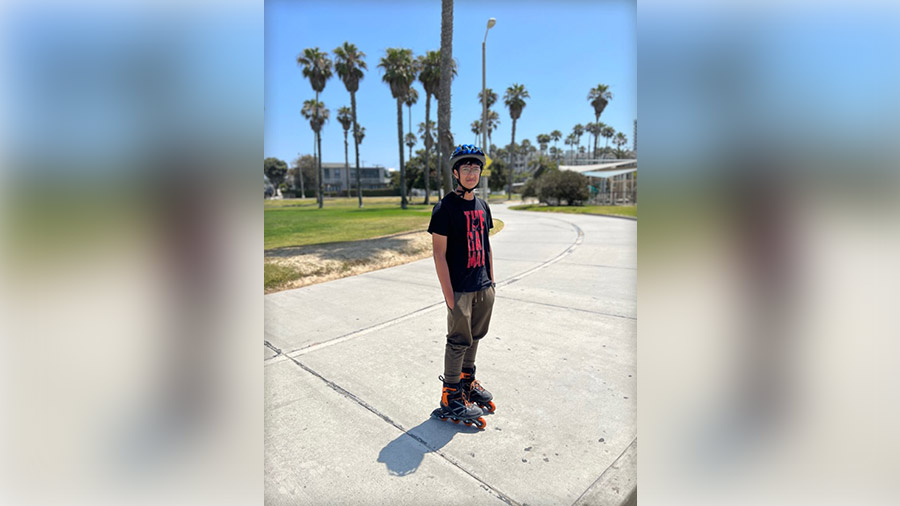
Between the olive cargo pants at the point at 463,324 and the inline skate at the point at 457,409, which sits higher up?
the olive cargo pants at the point at 463,324

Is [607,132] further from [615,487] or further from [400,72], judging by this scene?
[615,487]

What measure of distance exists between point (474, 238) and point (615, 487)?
1488mm

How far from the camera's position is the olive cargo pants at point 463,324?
7.94ft

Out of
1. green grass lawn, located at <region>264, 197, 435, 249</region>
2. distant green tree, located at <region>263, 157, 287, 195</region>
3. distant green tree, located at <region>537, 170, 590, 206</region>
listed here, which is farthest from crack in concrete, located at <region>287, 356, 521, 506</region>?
distant green tree, located at <region>263, 157, 287, 195</region>

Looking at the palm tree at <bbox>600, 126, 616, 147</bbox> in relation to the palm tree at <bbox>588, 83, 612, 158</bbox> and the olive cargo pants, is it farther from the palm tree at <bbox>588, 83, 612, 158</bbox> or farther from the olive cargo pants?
the olive cargo pants

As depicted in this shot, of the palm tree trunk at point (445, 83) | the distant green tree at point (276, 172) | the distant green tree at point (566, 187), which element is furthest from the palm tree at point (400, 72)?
the distant green tree at point (276, 172)

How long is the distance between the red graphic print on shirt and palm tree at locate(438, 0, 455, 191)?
8769 mm

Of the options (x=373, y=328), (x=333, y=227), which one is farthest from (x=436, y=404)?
(x=333, y=227)

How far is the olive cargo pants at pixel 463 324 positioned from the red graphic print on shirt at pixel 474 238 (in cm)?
20

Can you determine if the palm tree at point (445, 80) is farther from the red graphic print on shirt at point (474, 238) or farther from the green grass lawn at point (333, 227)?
the red graphic print on shirt at point (474, 238)

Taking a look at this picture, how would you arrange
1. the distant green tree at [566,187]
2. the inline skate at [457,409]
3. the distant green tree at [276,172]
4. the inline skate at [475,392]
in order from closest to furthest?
the inline skate at [457,409], the inline skate at [475,392], the distant green tree at [566,187], the distant green tree at [276,172]
